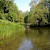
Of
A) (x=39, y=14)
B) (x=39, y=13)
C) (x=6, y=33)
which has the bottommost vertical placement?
(x=6, y=33)

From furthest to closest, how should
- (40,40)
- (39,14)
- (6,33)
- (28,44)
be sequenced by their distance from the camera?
(39,14), (6,33), (40,40), (28,44)

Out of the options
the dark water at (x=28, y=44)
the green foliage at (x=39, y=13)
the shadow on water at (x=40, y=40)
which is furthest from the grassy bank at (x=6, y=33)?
the green foliage at (x=39, y=13)

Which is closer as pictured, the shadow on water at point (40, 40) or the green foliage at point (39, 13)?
the shadow on water at point (40, 40)

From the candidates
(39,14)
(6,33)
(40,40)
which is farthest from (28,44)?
(39,14)

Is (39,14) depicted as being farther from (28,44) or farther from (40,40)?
(28,44)

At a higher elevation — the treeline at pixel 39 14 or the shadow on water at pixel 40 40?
the treeline at pixel 39 14

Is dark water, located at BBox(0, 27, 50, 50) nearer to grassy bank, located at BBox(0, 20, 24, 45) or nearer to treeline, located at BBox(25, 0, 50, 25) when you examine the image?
grassy bank, located at BBox(0, 20, 24, 45)

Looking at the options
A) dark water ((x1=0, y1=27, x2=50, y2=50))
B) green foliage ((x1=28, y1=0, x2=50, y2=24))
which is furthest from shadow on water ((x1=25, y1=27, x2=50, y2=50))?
green foliage ((x1=28, y1=0, x2=50, y2=24))

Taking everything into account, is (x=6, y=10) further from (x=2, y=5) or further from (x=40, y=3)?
(x=40, y=3)

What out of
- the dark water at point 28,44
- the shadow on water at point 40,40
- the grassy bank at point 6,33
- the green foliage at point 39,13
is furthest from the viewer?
the green foliage at point 39,13

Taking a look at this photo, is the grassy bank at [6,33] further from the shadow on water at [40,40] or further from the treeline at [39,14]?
the treeline at [39,14]

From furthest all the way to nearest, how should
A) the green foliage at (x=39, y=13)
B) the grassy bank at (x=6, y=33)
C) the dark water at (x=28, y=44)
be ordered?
1. the green foliage at (x=39, y=13)
2. the grassy bank at (x=6, y=33)
3. the dark water at (x=28, y=44)

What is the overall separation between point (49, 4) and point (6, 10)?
59.5 feet

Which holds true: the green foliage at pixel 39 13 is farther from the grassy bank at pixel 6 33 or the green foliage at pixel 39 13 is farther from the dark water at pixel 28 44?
the dark water at pixel 28 44
